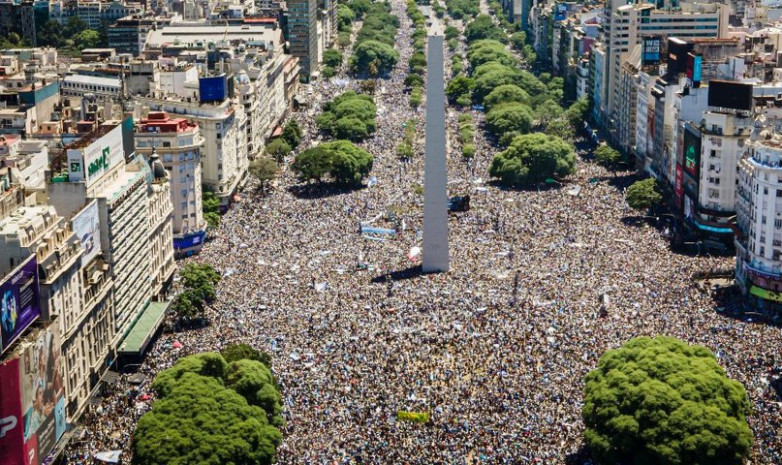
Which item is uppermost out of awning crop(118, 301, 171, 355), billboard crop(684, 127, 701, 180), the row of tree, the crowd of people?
billboard crop(684, 127, 701, 180)

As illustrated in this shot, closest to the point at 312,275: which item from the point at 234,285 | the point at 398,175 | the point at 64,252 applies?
the point at 234,285

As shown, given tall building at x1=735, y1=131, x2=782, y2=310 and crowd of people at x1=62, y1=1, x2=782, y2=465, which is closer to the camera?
crowd of people at x1=62, y1=1, x2=782, y2=465

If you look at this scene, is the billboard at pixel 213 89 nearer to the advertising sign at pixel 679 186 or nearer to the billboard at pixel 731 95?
the advertising sign at pixel 679 186

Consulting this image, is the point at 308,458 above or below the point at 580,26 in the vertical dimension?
below

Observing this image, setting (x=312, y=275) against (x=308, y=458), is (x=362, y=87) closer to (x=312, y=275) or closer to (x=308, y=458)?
(x=312, y=275)

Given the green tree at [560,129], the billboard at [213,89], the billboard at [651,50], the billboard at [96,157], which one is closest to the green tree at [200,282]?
the billboard at [96,157]

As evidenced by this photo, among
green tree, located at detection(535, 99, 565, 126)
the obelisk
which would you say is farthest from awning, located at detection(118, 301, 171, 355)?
green tree, located at detection(535, 99, 565, 126)

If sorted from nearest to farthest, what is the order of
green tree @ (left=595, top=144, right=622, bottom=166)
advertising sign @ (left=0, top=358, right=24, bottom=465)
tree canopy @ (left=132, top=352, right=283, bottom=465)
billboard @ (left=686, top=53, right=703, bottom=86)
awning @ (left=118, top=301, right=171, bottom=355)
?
1. advertising sign @ (left=0, top=358, right=24, bottom=465)
2. tree canopy @ (left=132, top=352, right=283, bottom=465)
3. awning @ (left=118, top=301, right=171, bottom=355)
4. billboard @ (left=686, top=53, right=703, bottom=86)
5. green tree @ (left=595, top=144, right=622, bottom=166)

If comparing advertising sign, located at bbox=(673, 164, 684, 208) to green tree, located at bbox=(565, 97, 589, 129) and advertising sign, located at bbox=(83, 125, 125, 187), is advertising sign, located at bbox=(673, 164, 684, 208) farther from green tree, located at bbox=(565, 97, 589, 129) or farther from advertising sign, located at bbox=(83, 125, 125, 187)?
advertising sign, located at bbox=(83, 125, 125, 187)
